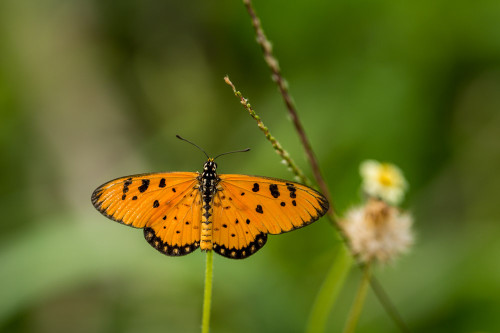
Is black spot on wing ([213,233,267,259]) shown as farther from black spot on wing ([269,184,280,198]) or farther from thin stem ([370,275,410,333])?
thin stem ([370,275,410,333])

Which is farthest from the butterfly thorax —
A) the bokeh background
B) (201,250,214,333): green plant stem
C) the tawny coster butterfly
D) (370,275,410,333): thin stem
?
(370,275,410,333): thin stem

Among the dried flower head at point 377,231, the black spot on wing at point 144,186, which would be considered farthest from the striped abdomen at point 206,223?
the dried flower head at point 377,231

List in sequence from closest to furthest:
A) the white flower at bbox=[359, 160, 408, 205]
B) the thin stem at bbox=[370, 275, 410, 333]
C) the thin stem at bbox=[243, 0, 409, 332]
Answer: the thin stem at bbox=[243, 0, 409, 332] → the white flower at bbox=[359, 160, 408, 205] → the thin stem at bbox=[370, 275, 410, 333]

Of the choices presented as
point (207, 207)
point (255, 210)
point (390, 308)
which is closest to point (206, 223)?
point (207, 207)

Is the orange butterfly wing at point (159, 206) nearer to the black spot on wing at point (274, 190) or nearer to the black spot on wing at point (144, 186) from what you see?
the black spot on wing at point (144, 186)

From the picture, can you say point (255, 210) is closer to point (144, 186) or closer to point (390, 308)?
point (144, 186)

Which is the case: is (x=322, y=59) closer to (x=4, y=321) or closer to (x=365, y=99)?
(x=365, y=99)

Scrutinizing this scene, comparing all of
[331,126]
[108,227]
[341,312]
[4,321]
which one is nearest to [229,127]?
[331,126]
